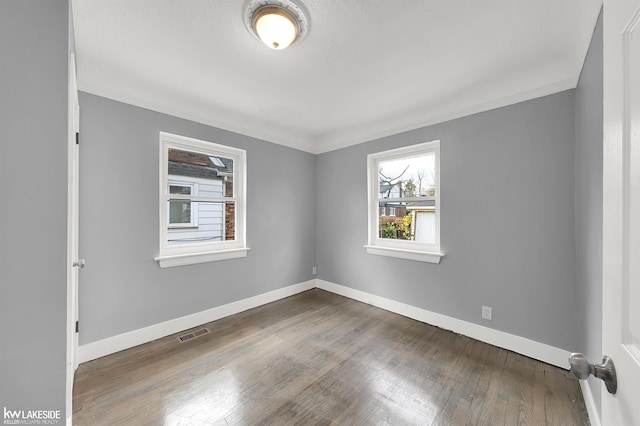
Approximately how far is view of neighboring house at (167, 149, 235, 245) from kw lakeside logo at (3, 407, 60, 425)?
1.79 metres

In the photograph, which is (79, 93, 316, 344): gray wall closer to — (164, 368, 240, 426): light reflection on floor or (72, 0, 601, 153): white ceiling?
(72, 0, 601, 153): white ceiling

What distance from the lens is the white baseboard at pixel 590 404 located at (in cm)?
143

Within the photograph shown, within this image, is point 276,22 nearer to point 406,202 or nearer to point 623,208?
point 623,208

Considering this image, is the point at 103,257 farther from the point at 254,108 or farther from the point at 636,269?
the point at 636,269

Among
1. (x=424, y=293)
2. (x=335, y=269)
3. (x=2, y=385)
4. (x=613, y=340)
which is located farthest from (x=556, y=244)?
(x=2, y=385)

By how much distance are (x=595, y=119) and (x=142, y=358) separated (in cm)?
373

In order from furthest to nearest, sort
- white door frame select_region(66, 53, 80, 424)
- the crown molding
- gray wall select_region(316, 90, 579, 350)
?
the crown molding < gray wall select_region(316, 90, 579, 350) < white door frame select_region(66, 53, 80, 424)

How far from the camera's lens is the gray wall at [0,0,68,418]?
97cm

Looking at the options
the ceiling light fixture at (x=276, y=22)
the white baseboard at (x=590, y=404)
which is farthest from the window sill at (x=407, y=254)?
the ceiling light fixture at (x=276, y=22)

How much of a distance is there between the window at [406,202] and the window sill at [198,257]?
1.73m

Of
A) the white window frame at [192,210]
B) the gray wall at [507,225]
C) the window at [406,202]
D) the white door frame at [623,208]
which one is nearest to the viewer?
the white door frame at [623,208]

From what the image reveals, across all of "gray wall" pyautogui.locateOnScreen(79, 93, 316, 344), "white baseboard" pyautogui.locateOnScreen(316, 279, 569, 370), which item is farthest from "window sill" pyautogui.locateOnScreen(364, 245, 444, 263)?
"gray wall" pyautogui.locateOnScreen(79, 93, 316, 344)

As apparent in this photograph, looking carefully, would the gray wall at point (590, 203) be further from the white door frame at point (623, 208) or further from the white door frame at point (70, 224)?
the white door frame at point (70, 224)

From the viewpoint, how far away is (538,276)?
85.2 inches
